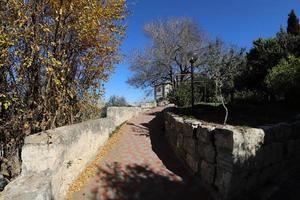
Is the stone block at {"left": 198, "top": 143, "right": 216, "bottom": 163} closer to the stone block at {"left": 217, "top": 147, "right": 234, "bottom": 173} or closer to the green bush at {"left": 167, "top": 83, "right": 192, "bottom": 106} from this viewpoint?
the stone block at {"left": 217, "top": 147, "right": 234, "bottom": 173}

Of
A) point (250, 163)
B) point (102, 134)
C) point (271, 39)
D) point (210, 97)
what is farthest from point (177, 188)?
point (271, 39)

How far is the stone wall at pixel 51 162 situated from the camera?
12.3ft

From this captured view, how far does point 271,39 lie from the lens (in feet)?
69.6

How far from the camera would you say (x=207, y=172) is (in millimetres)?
5703

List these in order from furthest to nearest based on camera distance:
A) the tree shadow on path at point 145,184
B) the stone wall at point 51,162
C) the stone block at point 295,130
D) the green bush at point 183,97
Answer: the green bush at point 183,97
the stone block at point 295,130
the tree shadow on path at point 145,184
the stone wall at point 51,162

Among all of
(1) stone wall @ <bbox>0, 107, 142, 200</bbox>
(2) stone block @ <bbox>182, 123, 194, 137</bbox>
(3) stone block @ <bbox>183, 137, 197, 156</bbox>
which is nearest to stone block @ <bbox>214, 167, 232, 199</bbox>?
(3) stone block @ <bbox>183, 137, 197, 156</bbox>

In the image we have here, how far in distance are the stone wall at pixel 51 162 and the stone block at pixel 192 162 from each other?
2.26m

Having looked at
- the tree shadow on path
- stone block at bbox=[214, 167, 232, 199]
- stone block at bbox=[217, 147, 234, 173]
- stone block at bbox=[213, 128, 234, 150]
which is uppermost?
stone block at bbox=[213, 128, 234, 150]

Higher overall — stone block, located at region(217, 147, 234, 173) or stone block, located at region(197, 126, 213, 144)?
stone block, located at region(197, 126, 213, 144)

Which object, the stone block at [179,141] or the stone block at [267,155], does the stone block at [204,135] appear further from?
the stone block at [179,141]

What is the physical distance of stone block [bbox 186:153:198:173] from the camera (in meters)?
6.30

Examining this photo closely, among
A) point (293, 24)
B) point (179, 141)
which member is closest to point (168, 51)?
point (293, 24)

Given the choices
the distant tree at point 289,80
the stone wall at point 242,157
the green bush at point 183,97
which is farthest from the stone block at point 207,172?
the green bush at point 183,97

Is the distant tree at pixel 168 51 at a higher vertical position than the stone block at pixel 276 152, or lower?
higher
